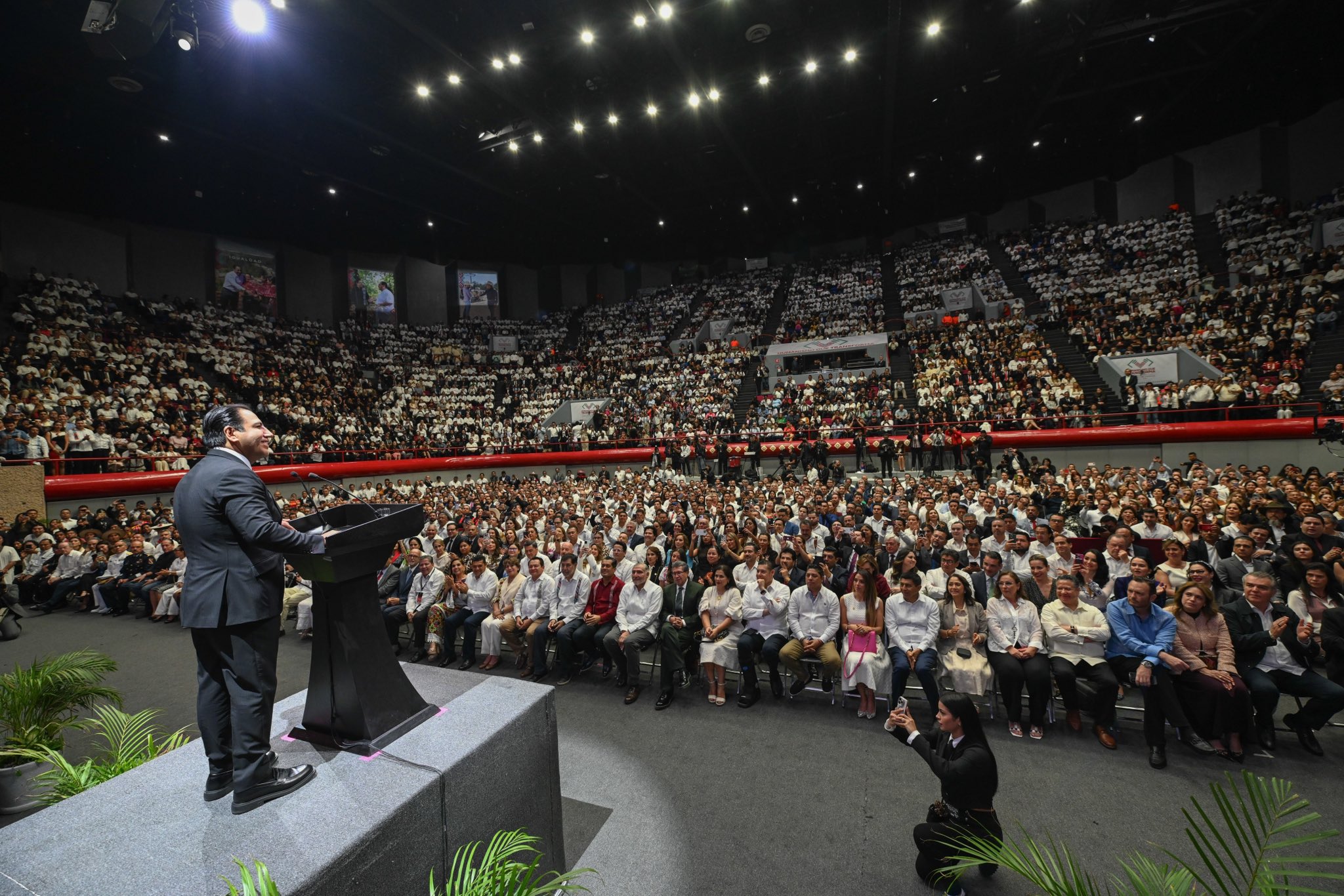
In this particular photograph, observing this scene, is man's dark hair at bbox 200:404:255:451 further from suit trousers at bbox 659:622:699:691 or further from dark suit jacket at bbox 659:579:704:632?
dark suit jacket at bbox 659:579:704:632

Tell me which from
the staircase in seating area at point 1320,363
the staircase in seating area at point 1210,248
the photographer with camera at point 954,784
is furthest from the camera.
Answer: the staircase in seating area at point 1210,248

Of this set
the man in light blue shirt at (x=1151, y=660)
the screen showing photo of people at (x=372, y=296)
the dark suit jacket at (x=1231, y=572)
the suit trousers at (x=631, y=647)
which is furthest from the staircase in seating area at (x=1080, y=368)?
the screen showing photo of people at (x=372, y=296)

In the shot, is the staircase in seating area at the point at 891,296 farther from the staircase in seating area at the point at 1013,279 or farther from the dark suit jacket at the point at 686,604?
the dark suit jacket at the point at 686,604

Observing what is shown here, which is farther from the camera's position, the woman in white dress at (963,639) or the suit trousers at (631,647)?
the suit trousers at (631,647)

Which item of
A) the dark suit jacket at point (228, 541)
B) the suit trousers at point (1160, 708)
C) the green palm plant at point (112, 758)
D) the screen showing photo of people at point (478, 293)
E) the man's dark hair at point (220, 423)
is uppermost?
the screen showing photo of people at point (478, 293)

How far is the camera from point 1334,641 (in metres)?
3.70

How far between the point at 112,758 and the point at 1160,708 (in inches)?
259

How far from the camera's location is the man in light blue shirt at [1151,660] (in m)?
3.68

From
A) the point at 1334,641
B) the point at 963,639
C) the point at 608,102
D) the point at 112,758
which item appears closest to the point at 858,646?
the point at 963,639

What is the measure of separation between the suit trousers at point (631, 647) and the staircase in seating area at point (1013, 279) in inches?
922

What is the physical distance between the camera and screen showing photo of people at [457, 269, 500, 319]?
3562cm

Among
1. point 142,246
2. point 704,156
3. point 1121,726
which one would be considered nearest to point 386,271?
point 142,246

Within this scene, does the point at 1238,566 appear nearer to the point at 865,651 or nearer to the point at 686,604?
the point at 865,651

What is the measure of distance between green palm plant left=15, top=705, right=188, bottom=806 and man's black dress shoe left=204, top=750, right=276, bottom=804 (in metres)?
0.66
